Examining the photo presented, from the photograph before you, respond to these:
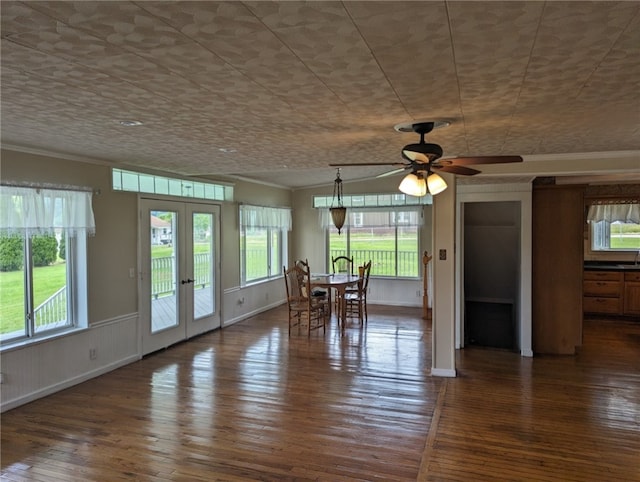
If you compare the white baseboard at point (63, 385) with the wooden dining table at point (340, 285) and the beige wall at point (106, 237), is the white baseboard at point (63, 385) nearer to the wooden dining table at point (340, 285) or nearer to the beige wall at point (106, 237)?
the beige wall at point (106, 237)

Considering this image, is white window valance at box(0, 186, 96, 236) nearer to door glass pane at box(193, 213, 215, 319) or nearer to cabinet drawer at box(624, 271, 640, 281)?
door glass pane at box(193, 213, 215, 319)

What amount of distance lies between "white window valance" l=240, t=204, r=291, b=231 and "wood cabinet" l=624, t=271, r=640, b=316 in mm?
6221

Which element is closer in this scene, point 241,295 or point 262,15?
point 262,15

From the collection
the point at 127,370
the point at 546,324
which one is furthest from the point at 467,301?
the point at 127,370

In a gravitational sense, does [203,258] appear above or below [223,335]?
above

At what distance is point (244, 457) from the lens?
10.4 feet

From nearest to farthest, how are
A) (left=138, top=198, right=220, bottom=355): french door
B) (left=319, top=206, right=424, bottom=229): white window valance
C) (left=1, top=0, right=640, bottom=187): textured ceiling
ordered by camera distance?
1. (left=1, top=0, right=640, bottom=187): textured ceiling
2. (left=138, top=198, right=220, bottom=355): french door
3. (left=319, top=206, right=424, bottom=229): white window valance

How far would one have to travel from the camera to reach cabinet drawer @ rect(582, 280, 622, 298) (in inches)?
297

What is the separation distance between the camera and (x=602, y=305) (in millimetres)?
7617

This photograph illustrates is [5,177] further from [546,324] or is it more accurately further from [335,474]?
[546,324]

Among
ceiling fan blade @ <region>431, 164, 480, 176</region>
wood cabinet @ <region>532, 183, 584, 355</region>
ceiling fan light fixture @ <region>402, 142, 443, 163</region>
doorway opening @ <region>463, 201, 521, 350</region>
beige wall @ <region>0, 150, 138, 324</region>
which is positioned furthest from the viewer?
doorway opening @ <region>463, 201, 521, 350</region>

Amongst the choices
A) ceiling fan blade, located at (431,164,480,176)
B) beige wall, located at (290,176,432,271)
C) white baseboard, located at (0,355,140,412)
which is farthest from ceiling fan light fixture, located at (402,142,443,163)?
beige wall, located at (290,176,432,271)

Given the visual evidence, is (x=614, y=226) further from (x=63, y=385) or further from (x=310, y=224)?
(x=63, y=385)

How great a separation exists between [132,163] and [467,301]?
4892 mm
